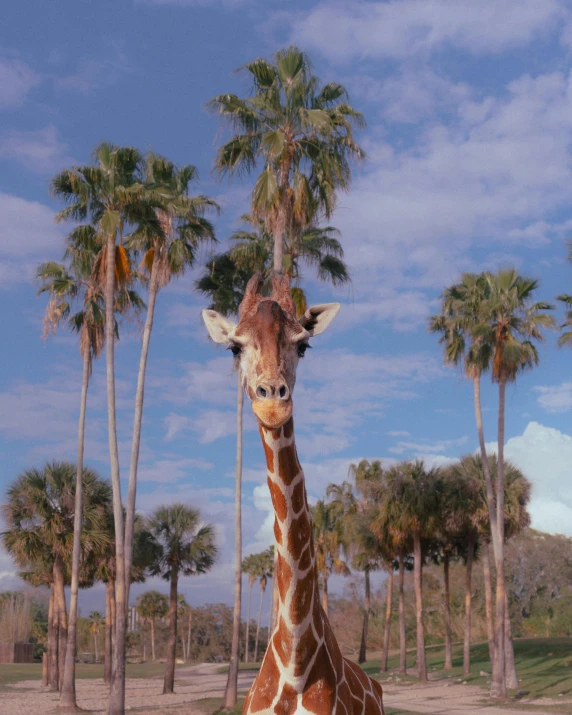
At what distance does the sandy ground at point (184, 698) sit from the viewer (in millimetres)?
25312

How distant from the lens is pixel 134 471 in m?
22.7

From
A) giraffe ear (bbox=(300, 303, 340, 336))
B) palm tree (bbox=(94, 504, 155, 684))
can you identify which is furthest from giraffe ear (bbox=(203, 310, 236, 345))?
palm tree (bbox=(94, 504, 155, 684))

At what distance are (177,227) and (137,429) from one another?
6.89m

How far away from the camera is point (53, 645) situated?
33812mm

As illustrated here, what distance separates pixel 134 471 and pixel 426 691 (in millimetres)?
18220

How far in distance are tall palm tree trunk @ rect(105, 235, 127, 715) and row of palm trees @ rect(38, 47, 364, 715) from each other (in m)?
0.03

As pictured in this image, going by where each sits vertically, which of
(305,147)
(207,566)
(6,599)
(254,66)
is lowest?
(6,599)

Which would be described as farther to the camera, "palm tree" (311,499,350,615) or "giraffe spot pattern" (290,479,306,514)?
"palm tree" (311,499,350,615)

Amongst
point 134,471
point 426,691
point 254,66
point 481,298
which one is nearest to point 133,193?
point 254,66

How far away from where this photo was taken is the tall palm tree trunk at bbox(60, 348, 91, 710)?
24.5 metres

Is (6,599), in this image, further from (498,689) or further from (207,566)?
(498,689)

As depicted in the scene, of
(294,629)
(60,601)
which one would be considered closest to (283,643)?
(294,629)

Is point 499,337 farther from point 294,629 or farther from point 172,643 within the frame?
point 294,629

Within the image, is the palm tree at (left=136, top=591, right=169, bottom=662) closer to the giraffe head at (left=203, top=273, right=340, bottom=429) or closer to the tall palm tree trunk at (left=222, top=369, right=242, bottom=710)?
the tall palm tree trunk at (left=222, top=369, right=242, bottom=710)
